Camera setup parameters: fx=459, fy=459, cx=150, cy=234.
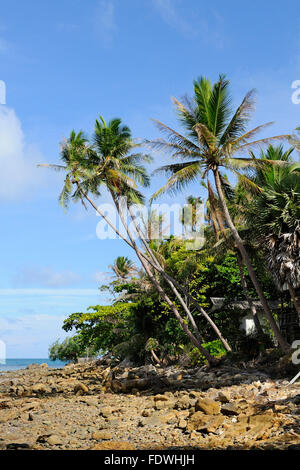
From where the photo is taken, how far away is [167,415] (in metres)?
12.0

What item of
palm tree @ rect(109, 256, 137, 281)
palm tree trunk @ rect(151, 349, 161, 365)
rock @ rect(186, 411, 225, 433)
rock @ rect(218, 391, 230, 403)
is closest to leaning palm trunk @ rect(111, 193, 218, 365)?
palm tree trunk @ rect(151, 349, 161, 365)

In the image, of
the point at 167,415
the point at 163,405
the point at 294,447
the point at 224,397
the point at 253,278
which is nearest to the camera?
the point at 294,447

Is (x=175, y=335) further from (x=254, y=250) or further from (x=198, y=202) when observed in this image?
(x=198, y=202)

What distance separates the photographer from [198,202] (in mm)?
32406

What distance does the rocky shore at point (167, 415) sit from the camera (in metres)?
9.54

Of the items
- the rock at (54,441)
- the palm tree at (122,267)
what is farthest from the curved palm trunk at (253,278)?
the palm tree at (122,267)

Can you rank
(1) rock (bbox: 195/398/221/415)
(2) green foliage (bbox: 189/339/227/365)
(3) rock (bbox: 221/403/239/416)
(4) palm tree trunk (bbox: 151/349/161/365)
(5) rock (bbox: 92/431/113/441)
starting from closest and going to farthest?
(5) rock (bbox: 92/431/113/441) < (3) rock (bbox: 221/403/239/416) < (1) rock (bbox: 195/398/221/415) < (2) green foliage (bbox: 189/339/227/365) < (4) palm tree trunk (bbox: 151/349/161/365)

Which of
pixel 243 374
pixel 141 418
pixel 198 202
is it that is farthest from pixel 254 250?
pixel 198 202

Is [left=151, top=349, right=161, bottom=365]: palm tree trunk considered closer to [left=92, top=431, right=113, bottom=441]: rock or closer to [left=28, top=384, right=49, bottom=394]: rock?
[left=28, top=384, right=49, bottom=394]: rock

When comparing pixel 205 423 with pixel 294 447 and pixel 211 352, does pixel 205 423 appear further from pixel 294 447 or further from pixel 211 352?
pixel 211 352

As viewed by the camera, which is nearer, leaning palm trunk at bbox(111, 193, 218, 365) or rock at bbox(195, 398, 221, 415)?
rock at bbox(195, 398, 221, 415)

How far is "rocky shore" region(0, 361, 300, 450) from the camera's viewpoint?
376 inches

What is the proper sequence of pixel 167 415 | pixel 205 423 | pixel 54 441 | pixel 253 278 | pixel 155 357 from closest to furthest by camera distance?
pixel 54 441, pixel 205 423, pixel 167 415, pixel 253 278, pixel 155 357

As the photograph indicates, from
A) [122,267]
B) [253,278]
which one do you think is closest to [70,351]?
[122,267]
